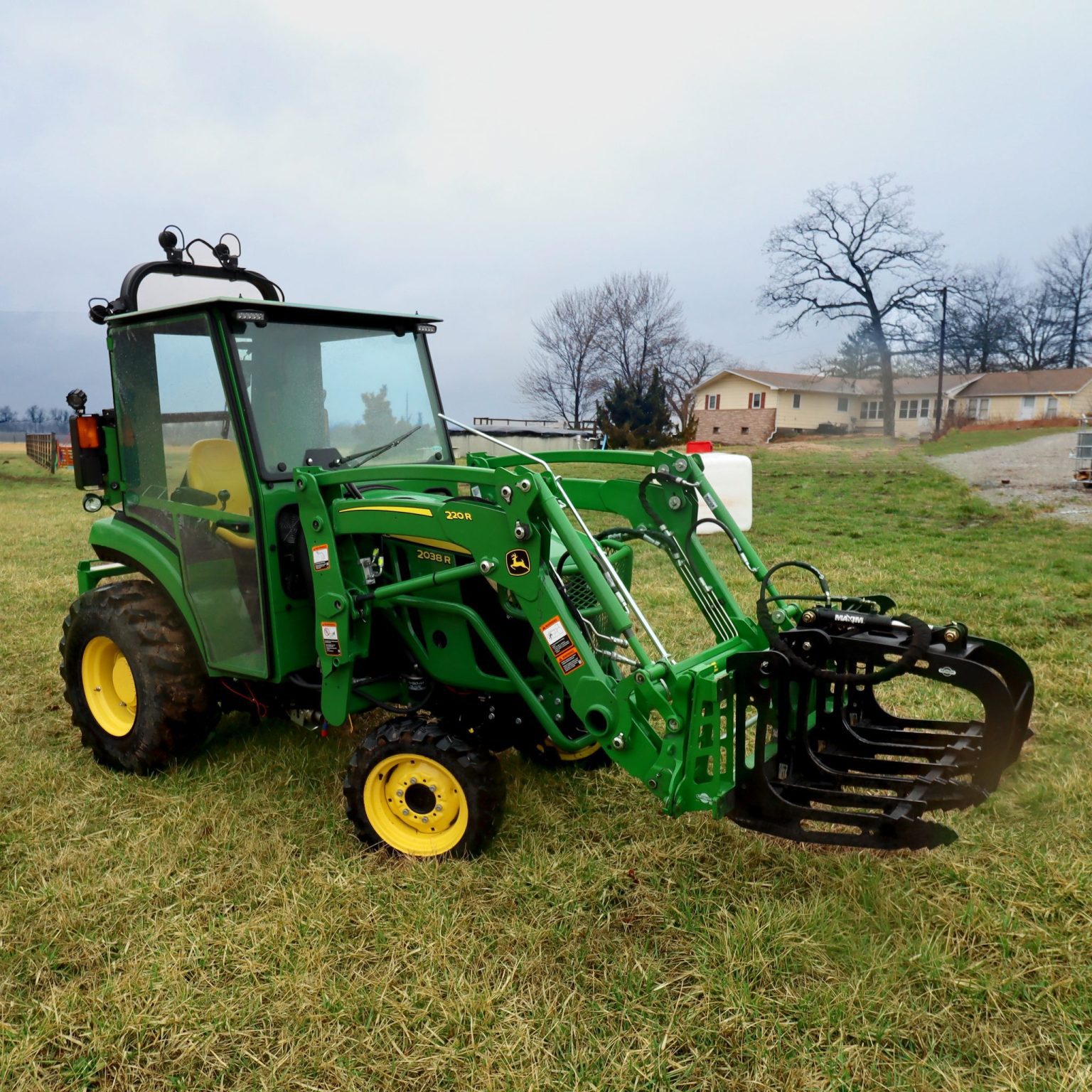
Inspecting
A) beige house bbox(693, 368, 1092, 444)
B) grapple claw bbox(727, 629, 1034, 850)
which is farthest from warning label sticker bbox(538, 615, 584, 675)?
beige house bbox(693, 368, 1092, 444)

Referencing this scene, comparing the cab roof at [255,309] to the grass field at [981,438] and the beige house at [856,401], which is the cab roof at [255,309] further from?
the beige house at [856,401]

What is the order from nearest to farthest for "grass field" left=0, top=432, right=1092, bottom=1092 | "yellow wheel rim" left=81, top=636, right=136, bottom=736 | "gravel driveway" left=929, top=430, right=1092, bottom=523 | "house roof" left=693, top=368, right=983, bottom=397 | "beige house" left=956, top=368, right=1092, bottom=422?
"grass field" left=0, top=432, right=1092, bottom=1092, "yellow wheel rim" left=81, top=636, right=136, bottom=736, "gravel driveway" left=929, top=430, right=1092, bottom=523, "house roof" left=693, top=368, right=983, bottom=397, "beige house" left=956, top=368, right=1092, bottom=422

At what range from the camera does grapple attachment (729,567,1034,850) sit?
10.8 feet

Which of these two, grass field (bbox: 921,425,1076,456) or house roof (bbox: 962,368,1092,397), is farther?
house roof (bbox: 962,368,1092,397)

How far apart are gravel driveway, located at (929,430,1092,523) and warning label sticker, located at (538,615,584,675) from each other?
12343 mm

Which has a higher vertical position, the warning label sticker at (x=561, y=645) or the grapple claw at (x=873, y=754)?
the warning label sticker at (x=561, y=645)

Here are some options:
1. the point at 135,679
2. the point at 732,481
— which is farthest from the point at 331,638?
the point at 732,481

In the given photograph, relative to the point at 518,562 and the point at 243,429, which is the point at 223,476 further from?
the point at 518,562

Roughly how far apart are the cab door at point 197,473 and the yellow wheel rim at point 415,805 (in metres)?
0.79

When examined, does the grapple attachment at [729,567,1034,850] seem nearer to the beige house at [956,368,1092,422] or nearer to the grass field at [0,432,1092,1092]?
the grass field at [0,432,1092,1092]

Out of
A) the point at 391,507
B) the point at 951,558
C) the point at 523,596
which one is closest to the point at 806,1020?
the point at 523,596

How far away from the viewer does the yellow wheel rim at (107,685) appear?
191 inches

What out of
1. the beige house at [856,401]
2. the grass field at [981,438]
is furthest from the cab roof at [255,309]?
Answer: the beige house at [856,401]

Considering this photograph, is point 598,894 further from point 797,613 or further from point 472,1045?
point 797,613
